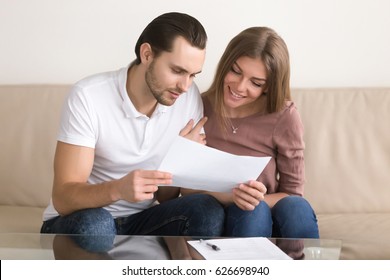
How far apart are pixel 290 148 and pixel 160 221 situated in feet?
1.43

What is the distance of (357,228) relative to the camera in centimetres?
237

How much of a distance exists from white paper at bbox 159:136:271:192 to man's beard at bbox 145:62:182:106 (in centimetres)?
24

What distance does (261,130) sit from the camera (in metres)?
2.11

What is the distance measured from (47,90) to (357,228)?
122 centimetres

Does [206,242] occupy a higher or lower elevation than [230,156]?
lower

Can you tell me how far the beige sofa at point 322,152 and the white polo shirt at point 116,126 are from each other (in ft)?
1.95

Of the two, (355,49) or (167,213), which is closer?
(167,213)

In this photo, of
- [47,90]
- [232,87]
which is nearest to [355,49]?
[232,87]

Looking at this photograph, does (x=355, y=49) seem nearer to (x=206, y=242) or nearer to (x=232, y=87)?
(x=232, y=87)

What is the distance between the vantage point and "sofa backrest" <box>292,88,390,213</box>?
2576mm
